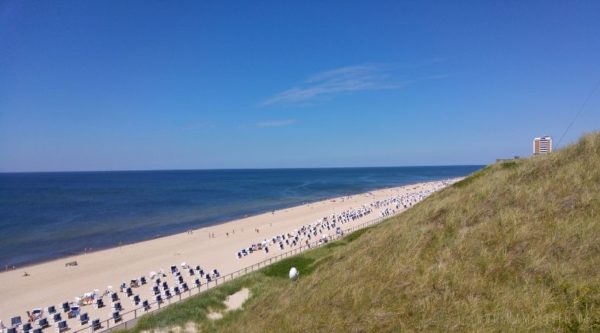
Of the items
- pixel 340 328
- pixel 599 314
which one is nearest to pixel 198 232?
pixel 340 328

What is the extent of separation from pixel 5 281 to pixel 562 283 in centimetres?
3316

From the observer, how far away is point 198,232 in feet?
149

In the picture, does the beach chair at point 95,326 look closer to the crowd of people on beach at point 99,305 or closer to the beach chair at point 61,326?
the crowd of people on beach at point 99,305

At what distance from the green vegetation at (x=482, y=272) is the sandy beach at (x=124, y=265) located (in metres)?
14.8

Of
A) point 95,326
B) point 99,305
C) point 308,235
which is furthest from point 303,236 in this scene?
point 95,326

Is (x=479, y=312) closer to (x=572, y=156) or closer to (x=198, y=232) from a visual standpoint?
(x=572, y=156)

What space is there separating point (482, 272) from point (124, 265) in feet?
96.9

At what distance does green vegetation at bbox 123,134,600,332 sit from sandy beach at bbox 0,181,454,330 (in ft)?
48.5

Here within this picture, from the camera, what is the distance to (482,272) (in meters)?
7.95

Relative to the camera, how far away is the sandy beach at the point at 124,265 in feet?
75.7

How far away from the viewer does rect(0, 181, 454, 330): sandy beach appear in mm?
23078

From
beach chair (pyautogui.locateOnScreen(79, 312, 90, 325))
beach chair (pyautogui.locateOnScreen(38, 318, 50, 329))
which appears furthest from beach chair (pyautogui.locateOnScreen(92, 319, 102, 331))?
beach chair (pyautogui.locateOnScreen(38, 318, 50, 329))

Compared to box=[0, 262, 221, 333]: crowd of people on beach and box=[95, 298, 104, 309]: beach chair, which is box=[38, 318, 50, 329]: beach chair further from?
box=[95, 298, 104, 309]: beach chair

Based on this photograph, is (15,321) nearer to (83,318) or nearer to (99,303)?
(83,318)
